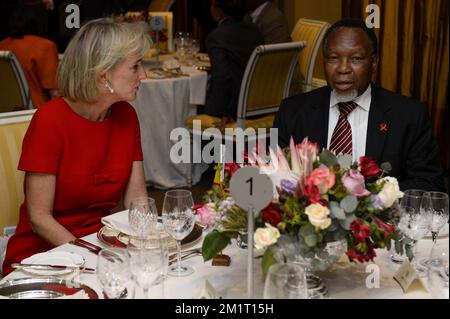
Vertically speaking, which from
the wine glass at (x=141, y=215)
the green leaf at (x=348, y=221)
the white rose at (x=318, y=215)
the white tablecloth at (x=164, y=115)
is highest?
the white rose at (x=318, y=215)

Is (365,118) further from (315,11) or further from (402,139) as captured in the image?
(315,11)

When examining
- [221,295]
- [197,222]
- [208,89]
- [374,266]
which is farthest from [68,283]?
[208,89]

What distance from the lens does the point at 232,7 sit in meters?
5.17

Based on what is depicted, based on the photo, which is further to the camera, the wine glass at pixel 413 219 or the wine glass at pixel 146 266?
the wine glass at pixel 413 219

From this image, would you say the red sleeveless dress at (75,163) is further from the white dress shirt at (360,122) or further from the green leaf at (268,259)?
the green leaf at (268,259)

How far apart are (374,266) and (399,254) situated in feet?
0.37

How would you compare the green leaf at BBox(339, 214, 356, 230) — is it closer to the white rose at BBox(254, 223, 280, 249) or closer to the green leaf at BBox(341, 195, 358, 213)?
the green leaf at BBox(341, 195, 358, 213)

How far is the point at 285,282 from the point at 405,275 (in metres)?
0.51

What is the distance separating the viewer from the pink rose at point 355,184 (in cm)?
180

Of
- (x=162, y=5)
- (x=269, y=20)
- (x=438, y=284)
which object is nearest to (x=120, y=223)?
(x=438, y=284)

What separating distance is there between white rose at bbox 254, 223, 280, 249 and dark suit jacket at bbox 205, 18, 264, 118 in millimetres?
3636

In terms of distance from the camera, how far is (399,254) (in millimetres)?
2137

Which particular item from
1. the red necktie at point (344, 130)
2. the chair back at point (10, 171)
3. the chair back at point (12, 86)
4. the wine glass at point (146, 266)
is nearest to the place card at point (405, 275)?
the wine glass at point (146, 266)

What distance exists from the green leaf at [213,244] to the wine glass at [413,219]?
478mm
